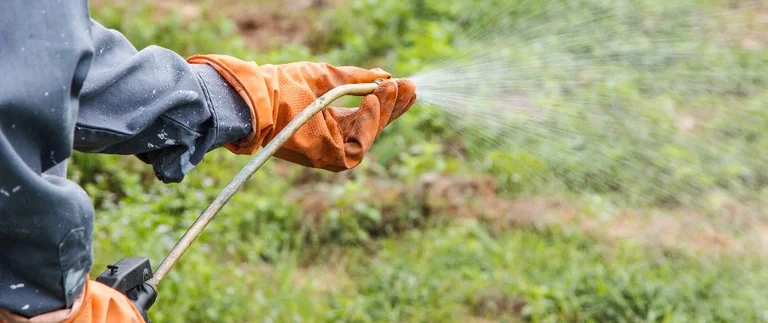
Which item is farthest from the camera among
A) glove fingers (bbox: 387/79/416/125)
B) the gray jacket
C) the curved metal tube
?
glove fingers (bbox: 387/79/416/125)

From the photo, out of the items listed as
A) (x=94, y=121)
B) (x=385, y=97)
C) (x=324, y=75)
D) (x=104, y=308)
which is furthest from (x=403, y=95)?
(x=104, y=308)

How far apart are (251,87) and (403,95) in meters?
0.45

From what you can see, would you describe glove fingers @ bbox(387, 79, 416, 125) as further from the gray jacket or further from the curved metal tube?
the gray jacket

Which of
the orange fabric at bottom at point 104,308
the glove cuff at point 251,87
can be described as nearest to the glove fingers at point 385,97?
the glove cuff at point 251,87

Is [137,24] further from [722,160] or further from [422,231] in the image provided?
[722,160]

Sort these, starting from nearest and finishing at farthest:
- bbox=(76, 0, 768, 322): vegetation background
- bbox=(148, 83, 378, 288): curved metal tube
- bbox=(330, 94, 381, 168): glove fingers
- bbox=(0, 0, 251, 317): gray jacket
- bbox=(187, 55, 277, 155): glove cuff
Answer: bbox=(0, 0, 251, 317): gray jacket, bbox=(148, 83, 378, 288): curved metal tube, bbox=(187, 55, 277, 155): glove cuff, bbox=(330, 94, 381, 168): glove fingers, bbox=(76, 0, 768, 322): vegetation background

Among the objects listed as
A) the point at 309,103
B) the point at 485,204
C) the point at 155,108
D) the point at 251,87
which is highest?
the point at 155,108

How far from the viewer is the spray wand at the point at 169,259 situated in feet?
5.40

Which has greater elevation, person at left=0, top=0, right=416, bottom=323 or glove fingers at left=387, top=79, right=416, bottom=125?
person at left=0, top=0, right=416, bottom=323

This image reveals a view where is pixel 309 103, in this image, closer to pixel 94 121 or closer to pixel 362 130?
pixel 362 130

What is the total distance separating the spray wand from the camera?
1646mm

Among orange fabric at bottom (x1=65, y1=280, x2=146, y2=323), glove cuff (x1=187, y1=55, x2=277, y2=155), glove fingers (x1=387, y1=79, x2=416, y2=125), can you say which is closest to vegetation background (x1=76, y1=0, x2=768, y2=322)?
glove fingers (x1=387, y1=79, x2=416, y2=125)

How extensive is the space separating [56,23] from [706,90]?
4369 millimetres

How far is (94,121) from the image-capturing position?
159 cm
